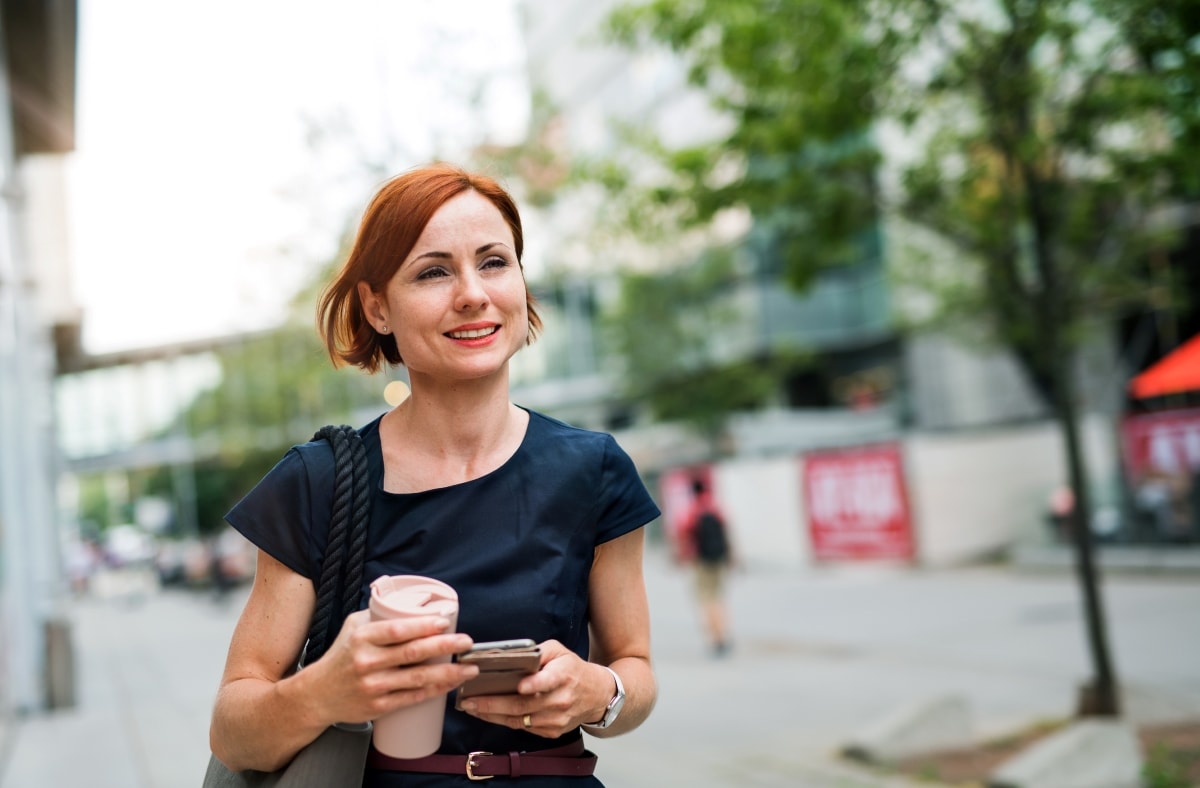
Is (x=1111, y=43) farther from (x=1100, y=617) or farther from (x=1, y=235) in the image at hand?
(x=1, y=235)

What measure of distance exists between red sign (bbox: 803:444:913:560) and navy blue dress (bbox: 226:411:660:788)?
2025cm

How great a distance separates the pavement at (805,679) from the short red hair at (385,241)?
5488mm

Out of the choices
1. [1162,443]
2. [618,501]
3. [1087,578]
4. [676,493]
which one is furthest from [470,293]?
[676,493]

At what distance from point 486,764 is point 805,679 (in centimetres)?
971

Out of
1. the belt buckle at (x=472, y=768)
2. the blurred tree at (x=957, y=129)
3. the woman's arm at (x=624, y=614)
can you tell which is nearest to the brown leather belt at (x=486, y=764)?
the belt buckle at (x=472, y=768)

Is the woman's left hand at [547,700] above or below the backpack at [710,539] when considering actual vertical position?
above

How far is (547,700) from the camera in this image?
5.57ft

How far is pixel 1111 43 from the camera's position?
24.6 ft

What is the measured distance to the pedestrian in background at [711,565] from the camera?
13.3 meters

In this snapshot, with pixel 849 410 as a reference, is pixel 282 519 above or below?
below

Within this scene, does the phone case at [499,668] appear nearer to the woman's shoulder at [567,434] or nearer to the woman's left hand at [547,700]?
the woman's left hand at [547,700]

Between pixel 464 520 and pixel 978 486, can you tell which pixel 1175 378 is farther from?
pixel 464 520

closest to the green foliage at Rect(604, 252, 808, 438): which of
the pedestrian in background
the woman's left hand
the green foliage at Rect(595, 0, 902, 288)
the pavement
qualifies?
the pavement

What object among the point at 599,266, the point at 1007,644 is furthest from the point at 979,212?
the point at 599,266
